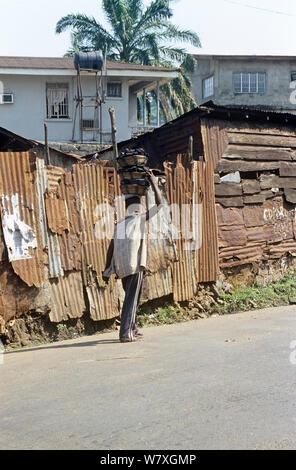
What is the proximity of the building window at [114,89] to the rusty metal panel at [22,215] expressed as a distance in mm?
21575

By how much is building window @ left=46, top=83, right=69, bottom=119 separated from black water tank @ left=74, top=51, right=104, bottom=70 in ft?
5.63

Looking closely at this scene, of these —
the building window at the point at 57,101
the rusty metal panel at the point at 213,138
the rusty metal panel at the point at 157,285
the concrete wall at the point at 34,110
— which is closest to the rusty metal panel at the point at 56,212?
the rusty metal panel at the point at 157,285

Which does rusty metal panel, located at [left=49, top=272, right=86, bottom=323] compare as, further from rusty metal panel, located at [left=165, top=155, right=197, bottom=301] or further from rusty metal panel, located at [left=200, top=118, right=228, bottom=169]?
rusty metal panel, located at [left=200, top=118, right=228, bottom=169]

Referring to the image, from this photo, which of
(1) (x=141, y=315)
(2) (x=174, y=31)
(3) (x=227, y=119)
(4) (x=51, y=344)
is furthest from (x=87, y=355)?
(2) (x=174, y=31)

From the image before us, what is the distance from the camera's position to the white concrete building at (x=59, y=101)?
28125mm

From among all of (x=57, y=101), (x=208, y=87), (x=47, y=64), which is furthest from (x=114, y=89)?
(x=208, y=87)

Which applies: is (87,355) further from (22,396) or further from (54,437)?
(54,437)

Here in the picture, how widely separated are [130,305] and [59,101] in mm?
21756

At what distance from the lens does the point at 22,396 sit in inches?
218

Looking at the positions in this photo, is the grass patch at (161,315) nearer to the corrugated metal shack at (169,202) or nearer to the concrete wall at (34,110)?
the corrugated metal shack at (169,202)

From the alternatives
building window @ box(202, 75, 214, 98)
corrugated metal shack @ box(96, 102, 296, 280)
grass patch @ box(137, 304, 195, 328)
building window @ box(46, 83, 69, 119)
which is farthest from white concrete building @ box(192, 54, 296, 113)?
grass patch @ box(137, 304, 195, 328)

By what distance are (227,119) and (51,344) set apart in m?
6.01

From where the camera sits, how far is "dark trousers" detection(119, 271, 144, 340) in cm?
803

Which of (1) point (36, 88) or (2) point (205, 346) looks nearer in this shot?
(2) point (205, 346)
